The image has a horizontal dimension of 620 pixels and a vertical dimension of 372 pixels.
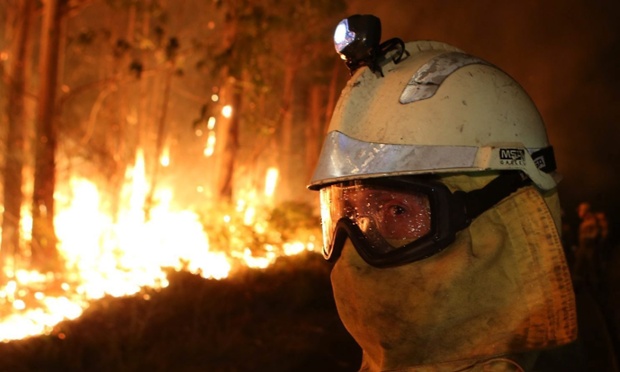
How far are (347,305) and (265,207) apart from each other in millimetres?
13861

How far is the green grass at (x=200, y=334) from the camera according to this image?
6254mm

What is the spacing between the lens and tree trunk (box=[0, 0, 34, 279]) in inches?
468

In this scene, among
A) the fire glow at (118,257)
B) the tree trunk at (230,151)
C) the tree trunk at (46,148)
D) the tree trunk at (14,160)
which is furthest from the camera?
the tree trunk at (230,151)

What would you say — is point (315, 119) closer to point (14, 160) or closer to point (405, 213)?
point (14, 160)

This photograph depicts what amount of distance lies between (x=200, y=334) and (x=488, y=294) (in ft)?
18.2

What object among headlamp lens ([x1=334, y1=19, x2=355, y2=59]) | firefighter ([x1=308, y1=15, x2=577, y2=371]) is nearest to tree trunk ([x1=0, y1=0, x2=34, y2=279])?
headlamp lens ([x1=334, y1=19, x2=355, y2=59])

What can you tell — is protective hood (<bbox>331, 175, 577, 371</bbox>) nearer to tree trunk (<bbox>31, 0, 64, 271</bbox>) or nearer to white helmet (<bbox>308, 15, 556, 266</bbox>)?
white helmet (<bbox>308, 15, 556, 266</bbox>)

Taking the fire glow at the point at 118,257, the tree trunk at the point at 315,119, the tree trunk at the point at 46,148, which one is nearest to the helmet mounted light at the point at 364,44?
the fire glow at the point at 118,257

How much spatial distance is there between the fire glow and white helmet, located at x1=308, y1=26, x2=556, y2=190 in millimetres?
5219

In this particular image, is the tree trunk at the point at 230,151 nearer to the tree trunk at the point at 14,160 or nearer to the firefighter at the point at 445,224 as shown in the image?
the tree trunk at the point at 14,160

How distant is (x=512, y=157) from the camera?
2.33m

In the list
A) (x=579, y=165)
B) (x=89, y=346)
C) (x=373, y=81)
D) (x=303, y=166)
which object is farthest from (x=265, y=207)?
(x=303, y=166)

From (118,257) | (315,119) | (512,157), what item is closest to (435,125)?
(512,157)

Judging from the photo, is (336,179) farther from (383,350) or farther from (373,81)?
(383,350)
